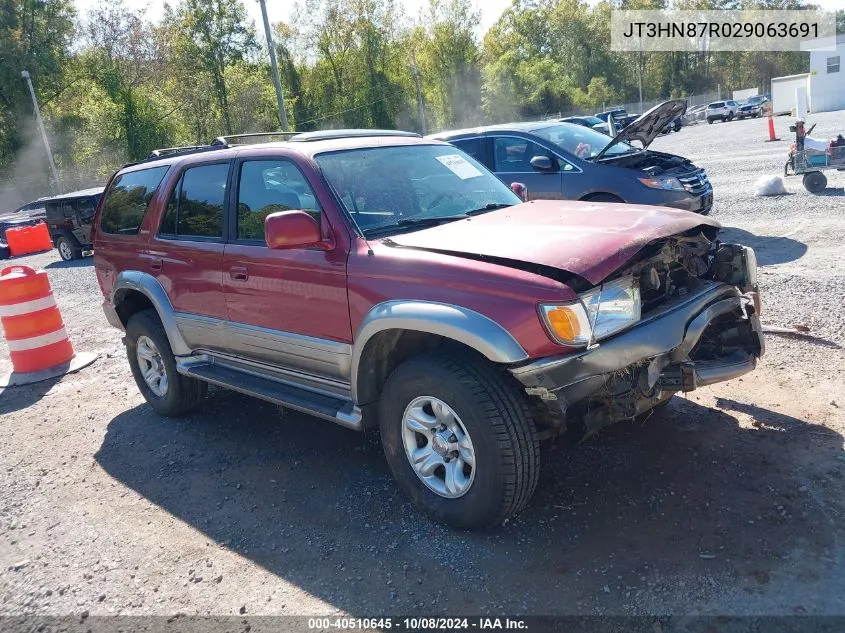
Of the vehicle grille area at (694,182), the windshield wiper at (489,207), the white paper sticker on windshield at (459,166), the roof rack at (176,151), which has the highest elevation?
the roof rack at (176,151)

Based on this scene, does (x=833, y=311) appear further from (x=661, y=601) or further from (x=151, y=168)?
(x=151, y=168)

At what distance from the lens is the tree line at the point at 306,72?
44.2 m

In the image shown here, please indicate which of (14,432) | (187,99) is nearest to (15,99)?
(187,99)

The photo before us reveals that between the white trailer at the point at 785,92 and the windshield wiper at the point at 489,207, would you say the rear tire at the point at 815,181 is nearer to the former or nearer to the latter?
the windshield wiper at the point at 489,207

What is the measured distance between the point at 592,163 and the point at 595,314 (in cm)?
586

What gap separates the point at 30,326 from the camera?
23.1 feet

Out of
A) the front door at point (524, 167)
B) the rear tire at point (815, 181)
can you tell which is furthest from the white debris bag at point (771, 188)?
the front door at point (524, 167)

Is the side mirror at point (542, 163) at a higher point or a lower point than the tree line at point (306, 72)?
lower

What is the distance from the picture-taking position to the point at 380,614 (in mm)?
2969

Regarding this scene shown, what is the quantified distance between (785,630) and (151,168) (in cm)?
510

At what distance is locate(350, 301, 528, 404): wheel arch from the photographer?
302cm

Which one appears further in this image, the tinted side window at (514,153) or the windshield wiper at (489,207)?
the tinted side window at (514,153)

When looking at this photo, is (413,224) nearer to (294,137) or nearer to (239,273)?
(239,273)

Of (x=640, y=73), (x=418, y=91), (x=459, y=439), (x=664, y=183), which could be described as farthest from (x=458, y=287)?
(x=640, y=73)
